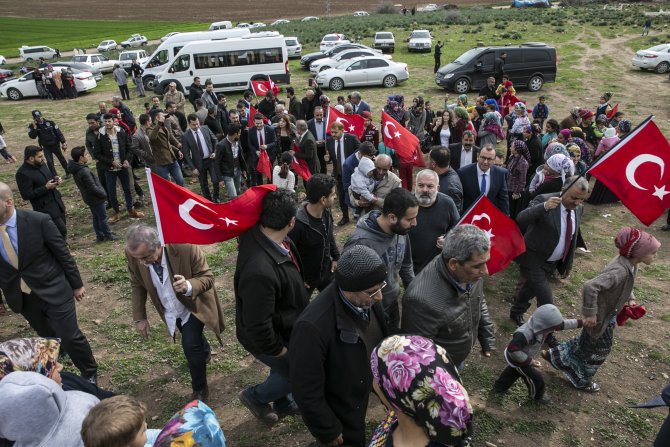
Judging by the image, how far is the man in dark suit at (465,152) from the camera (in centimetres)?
789

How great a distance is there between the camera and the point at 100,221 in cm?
881

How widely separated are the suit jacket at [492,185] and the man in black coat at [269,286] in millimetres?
3368

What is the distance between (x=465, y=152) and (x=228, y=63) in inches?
670

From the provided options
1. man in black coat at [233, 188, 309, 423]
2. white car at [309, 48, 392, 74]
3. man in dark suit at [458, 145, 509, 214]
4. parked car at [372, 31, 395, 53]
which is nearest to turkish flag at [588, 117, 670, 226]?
man in dark suit at [458, 145, 509, 214]

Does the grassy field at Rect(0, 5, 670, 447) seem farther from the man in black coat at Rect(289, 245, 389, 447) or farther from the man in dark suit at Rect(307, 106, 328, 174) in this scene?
the man in dark suit at Rect(307, 106, 328, 174)

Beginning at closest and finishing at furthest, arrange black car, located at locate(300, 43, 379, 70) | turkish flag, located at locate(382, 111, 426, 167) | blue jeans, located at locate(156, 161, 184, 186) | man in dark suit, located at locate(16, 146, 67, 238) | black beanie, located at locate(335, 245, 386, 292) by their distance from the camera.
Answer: black beanie, located at locate(335, 245, 386, 292)
man in dark suit, located at locate(16, 146, 67, 238)
turkish flag, located at locate(382, 111, 426, 167)
blue jeans, located at locate(156, 161, 184, 186)
black car, located at locate(300, 43, 379, 70)

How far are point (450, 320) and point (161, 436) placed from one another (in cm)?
208

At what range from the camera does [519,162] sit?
26.4 ft

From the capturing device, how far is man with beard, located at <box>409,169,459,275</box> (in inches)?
198

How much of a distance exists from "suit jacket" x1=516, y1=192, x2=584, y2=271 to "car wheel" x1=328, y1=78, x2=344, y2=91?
1754 centimetres

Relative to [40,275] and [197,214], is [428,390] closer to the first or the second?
[197,214]

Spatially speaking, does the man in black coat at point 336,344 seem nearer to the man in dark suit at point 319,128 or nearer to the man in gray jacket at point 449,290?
the man in gray jacket at point 449,290

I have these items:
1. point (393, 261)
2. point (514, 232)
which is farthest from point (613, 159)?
point (393, 261)

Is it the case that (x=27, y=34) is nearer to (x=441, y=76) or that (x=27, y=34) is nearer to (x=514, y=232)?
(x=441, y=76)
